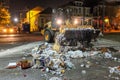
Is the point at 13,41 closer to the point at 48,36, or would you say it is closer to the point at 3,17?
the point at 48,36

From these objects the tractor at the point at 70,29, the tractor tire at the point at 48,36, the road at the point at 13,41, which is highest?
the tractor at the point at 70,29

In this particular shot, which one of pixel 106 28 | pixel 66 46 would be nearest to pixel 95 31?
pixel 66 46

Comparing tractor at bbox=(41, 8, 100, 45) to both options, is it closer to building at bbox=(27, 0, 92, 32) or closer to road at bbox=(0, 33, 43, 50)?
road at bbox=(0, 33, 43, 50)

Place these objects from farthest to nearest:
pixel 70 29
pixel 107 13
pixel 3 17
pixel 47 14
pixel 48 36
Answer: pixel 107 13, pixel 3 17, pixel 47 14, pixel 48 36, pixel 70 29

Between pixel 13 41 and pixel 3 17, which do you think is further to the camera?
pixel 3 17

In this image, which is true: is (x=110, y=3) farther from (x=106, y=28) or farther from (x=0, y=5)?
(x=0, y=5)

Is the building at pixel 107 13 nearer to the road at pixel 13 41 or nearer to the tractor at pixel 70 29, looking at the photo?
the road at pixel 13 41

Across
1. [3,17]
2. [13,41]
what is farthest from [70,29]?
[3,17]

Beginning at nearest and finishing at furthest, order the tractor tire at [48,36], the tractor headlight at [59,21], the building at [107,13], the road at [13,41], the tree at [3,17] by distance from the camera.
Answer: the tractor headlight at [59,21]
the road at [13,41]
the tractor tire at [48,36]
the building at [107,13]
the tree at [3,17]

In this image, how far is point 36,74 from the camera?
10680mm

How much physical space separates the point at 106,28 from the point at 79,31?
3634cm

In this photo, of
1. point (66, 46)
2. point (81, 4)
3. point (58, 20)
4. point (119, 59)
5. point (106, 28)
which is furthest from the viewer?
point (81, 4)

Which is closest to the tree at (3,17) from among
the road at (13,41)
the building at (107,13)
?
the building at (107,13)

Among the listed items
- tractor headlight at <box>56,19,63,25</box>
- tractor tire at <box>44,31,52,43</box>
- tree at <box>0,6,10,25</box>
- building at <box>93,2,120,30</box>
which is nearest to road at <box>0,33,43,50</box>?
tractor tire at <box>44,31,52,43</box>
